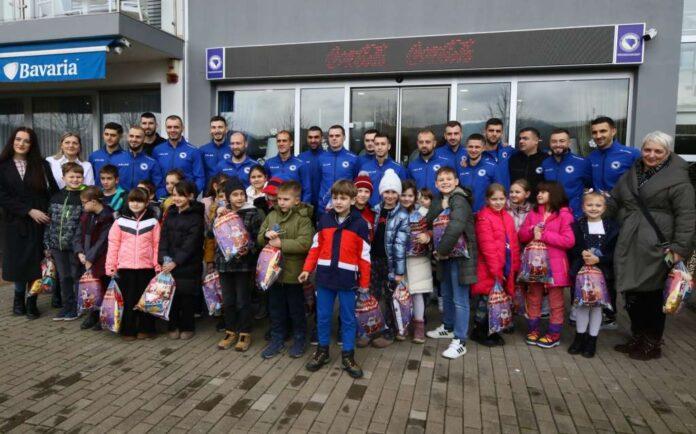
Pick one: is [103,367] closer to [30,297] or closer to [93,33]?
[30,297]

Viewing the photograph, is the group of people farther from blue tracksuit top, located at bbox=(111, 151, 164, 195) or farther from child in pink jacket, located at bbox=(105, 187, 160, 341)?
blue tracksuit top, located at bbox=(111, 151, 164, 195)

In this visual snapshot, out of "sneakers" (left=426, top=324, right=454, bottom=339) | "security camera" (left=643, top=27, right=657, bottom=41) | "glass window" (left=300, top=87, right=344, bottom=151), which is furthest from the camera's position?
"glass window" (left=300, top=87, right=344, bottom=151)

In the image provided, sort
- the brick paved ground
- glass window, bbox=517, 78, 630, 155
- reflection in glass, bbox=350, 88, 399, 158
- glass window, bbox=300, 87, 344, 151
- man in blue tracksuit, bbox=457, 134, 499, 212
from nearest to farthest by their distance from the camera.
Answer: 1. the brick paved ground
2. man in blue tracksuit, bbox=457, 134, 499, 212
3. glass window, bbox=517, 78, 630, 155
4. reflection in glass, bbox=350, 88, 399, 158
5. glass window, bbox=300, 87, 344, 151

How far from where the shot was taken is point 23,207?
4.85 metres

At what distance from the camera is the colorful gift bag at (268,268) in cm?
377

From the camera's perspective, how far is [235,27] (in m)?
7.84

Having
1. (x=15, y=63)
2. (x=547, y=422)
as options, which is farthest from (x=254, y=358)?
(x=15, y=63)

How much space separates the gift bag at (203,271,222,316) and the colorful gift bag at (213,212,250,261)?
1.68 feet

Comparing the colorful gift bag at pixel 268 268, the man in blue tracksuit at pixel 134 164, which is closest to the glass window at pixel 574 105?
the colorful gift bag at pixel 268 268

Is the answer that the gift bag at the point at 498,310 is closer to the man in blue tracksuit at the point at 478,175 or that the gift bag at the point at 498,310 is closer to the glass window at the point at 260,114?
the man in blue tracksuit at the point at 478,175

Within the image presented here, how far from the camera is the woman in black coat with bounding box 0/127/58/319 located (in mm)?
4859

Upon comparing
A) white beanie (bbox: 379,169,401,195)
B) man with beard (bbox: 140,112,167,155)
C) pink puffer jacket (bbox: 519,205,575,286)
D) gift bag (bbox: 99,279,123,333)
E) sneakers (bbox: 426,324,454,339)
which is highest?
man with beard (bbox: 140,112,167,155)

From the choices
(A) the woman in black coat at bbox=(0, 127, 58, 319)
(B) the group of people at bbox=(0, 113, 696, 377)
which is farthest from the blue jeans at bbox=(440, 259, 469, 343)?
(A) the woman in black coat at bbox=(0, 127, 58, 319)

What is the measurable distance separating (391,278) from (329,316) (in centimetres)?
74
